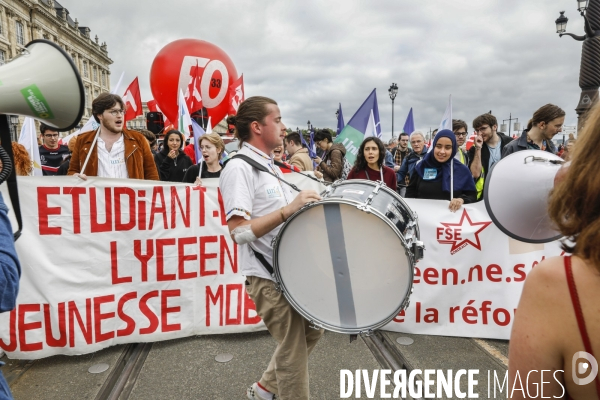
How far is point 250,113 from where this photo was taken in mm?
2129

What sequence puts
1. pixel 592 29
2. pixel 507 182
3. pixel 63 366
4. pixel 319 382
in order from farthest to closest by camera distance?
pixel 592 29 → pixel 63 366 → pixel 319 382 → pixel 507 182

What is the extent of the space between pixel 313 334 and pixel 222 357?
1051mm

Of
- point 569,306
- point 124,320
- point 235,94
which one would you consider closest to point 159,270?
point 124,320

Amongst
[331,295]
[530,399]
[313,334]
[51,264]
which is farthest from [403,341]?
[51,264]

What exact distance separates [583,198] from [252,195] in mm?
1496

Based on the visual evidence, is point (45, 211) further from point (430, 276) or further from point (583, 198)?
point (583, 198)

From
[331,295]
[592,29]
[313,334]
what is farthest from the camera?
[592,29]

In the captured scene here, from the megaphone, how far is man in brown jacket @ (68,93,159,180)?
10.2ft

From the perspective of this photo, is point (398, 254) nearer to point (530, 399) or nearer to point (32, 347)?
point (530, 399)

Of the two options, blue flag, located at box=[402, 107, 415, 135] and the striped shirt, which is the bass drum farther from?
blue flag, located at box=[402, 107, 415, 135]

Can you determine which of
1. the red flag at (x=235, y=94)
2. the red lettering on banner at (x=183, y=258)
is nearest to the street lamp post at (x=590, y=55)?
the red flag at (x=235, y=94)

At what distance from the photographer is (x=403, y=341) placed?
3.31 metres

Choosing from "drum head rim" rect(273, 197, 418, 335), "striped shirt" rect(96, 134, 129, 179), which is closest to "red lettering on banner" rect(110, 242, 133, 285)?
"striped shirt" rect(96, 134, 129, 179)

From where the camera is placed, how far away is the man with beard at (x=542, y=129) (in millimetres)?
3916
